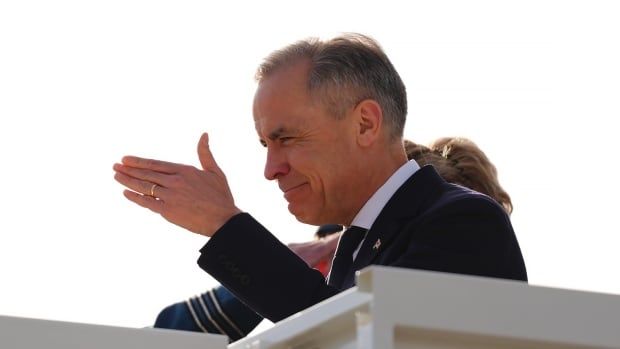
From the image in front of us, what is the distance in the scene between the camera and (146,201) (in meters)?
3.54

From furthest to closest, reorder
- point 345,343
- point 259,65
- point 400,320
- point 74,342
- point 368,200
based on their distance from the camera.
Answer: point 259,65 → point 368,200 → point 74,342 → point 345,343 → point 400,320

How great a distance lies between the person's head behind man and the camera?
3918 millimetres

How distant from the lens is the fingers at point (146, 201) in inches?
137

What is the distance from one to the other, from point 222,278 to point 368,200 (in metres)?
0.78

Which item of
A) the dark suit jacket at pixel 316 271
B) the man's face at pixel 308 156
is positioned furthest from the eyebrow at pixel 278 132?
the dark suit jacket at pixel 316 271

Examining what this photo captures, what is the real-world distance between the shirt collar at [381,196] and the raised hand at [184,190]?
49 centimetres

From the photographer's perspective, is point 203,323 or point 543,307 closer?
point 543,307

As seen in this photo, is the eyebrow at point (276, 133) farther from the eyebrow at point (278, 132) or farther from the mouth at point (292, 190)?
the mouth at point (292, 190)

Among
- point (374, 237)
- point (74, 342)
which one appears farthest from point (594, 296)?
point (374, 237)

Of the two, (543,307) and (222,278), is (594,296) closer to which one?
(543,307)

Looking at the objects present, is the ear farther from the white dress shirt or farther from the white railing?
the white railing

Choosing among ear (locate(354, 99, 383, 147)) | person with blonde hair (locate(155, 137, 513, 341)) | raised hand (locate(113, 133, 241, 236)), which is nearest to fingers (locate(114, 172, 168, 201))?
raised hand (locate(113, 133, 241, 236))

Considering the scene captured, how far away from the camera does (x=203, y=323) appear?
6406mm

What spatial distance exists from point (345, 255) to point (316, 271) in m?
0.53
